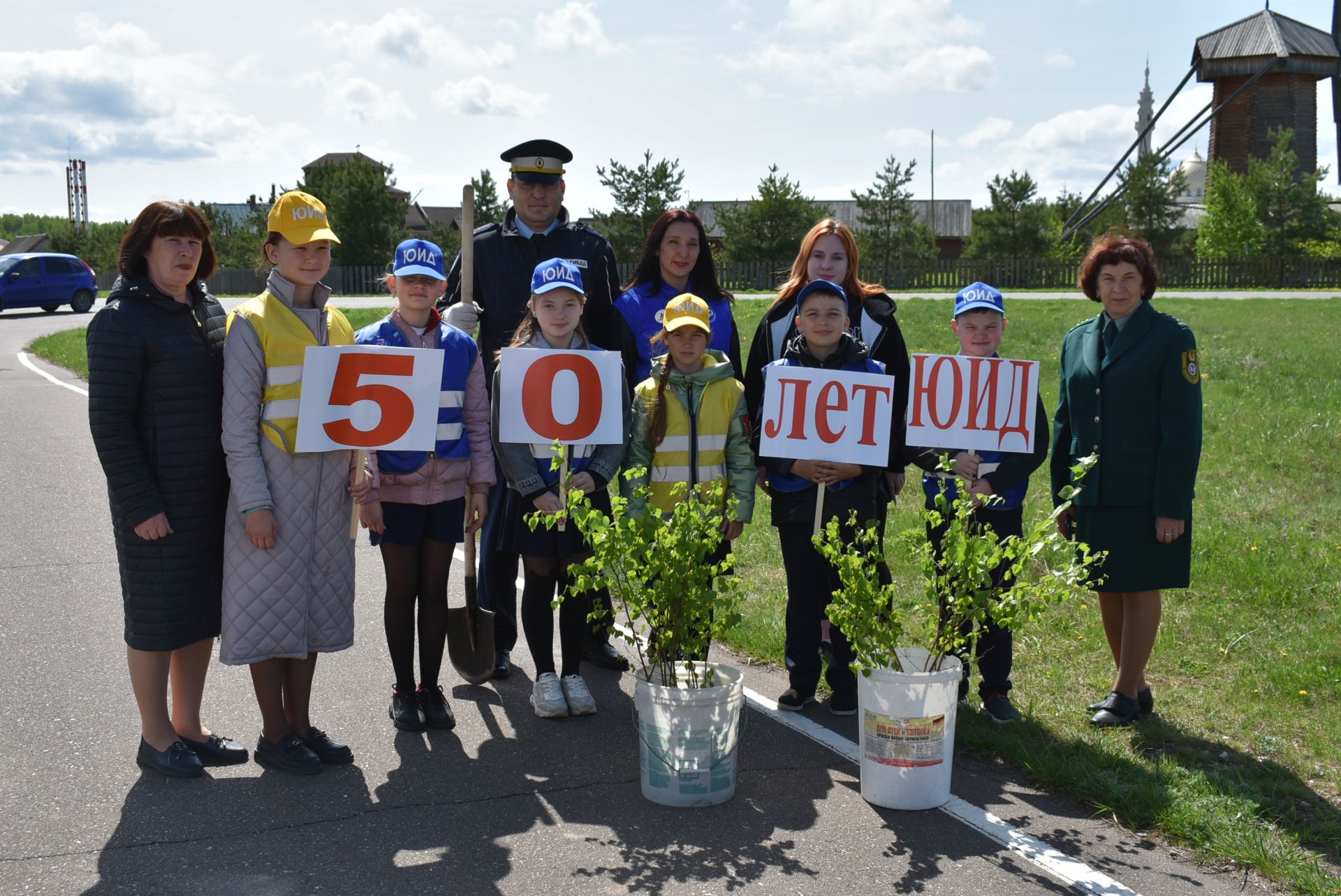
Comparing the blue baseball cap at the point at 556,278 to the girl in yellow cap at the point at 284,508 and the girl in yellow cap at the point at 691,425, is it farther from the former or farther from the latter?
the girl in yellow cap at the point at 284,508

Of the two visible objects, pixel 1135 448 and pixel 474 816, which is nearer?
pixel 474 816

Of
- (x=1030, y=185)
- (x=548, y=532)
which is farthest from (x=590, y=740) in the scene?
(x=1030, y=185)

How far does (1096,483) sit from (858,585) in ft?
5.04

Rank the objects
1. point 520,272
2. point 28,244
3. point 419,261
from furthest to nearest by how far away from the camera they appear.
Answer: point 28,244, point 520,272, point 419,261

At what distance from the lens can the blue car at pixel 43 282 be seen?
34031mm

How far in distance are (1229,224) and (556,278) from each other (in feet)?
174

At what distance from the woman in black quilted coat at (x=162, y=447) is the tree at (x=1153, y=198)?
166ft

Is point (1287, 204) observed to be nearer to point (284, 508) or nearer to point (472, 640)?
point (472, 640)

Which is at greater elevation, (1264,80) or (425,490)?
(1264,80)

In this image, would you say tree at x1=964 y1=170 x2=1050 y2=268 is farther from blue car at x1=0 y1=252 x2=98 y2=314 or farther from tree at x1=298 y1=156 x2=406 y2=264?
blue car at x1=0 y1=252 x2=98 y2=314

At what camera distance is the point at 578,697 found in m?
5.42

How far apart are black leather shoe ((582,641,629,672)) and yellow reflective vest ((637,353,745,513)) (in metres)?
1.20

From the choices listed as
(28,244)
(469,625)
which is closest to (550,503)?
(469,625)

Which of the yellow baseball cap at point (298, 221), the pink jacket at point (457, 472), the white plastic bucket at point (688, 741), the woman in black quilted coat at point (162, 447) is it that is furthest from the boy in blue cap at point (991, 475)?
the woman in black quilted coat at point (162, 447)
